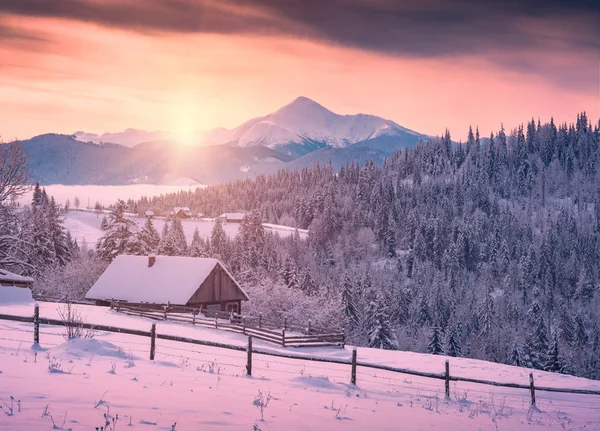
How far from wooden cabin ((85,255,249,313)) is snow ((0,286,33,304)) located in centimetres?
1012

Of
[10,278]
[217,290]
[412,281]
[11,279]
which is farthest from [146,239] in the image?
[412,281]

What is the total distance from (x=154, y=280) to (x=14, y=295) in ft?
43.2

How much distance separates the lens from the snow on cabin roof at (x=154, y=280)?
47188mm

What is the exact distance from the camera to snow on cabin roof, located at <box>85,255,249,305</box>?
1858 inches

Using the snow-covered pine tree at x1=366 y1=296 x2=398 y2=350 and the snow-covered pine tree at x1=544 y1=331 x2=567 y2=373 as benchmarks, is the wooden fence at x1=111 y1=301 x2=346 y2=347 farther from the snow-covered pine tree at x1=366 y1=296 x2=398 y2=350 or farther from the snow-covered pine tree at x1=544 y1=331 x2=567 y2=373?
the snow-covered pine tree at x1=544 y1=331 x2=567 y2=373

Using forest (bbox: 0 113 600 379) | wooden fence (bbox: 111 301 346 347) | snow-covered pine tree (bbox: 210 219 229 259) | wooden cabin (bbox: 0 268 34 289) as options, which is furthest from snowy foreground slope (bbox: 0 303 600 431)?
snow-covered pine tree (bbox: 210 219 229 259)

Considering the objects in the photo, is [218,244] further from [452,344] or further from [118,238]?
[452,344]

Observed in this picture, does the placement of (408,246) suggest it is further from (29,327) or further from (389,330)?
(29,327)

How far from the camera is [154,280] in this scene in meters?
49.2

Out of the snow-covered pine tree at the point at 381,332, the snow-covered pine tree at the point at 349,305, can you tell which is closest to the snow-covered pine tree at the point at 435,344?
the snow-covered pine tree at the point at 349,305

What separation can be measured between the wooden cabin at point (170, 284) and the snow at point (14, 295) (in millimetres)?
10121

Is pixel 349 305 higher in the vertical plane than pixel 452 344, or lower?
higher

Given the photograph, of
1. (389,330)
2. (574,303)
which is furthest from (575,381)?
(574,303)

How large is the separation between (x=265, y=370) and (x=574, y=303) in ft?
548
